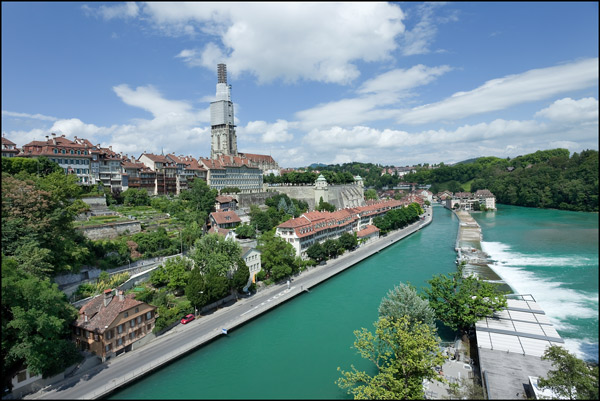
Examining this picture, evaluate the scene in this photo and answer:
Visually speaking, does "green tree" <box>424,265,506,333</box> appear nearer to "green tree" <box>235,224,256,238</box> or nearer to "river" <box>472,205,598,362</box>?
"river" <box>472,205,598,362</box>

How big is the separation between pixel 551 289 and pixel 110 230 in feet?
100

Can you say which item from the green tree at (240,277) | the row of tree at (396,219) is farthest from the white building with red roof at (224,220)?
the row of tree at (396,219)

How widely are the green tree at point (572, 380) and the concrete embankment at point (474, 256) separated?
1011cm

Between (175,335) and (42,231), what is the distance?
8221 mm

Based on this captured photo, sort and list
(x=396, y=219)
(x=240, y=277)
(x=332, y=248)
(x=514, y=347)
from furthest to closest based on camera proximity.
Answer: (x=396, y=219)
(x=332, y=248)
(x=240, y=277)
(x=514, y=347)

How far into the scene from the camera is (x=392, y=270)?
27.1m

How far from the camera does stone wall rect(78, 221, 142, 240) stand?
850 inches

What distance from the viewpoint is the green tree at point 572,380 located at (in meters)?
8.30

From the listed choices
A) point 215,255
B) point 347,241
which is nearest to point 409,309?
point 215,255

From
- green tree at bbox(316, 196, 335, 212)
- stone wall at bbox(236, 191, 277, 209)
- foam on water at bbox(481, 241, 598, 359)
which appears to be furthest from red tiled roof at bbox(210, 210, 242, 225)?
foam on water at bbox(481, 241, 598, 359)

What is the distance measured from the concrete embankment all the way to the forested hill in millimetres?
7556

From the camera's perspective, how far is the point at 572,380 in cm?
908

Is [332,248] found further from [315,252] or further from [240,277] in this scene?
[240,277]

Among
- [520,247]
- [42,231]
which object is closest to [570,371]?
[42,231]
